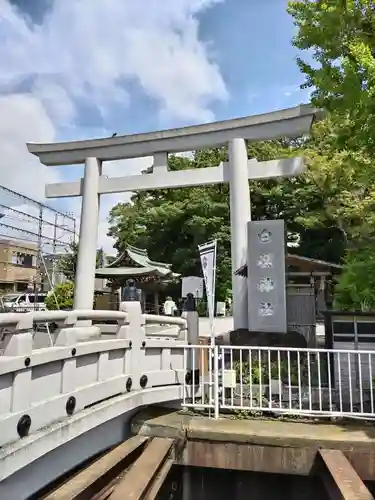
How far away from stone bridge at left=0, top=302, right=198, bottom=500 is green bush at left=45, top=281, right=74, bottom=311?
15.7 meters

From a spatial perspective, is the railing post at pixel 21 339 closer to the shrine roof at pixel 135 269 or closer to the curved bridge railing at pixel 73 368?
the curved bridge railing at pixel 73 368

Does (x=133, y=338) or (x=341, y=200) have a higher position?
(x=341, y=200)

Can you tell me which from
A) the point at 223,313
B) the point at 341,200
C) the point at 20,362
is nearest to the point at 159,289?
the point at 223,313

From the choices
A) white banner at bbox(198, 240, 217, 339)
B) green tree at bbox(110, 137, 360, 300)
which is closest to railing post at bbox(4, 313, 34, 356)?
white banner at bbox(198, 240, 217, 339)

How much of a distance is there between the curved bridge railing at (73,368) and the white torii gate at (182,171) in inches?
155

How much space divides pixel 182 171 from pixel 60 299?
13.2m

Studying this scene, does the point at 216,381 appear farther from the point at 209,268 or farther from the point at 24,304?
the point at 24,304

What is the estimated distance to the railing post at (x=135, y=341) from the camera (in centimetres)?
511

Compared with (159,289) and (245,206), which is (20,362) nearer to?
(245,206)

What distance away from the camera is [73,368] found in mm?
4000

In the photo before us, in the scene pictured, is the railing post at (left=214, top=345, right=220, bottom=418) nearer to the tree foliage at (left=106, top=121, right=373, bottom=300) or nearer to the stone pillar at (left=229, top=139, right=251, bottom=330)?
the stone pillar at (left=229, top=139, right=251, bottom=330)

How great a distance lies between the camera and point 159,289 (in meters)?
24.4

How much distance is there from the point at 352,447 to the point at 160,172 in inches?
316

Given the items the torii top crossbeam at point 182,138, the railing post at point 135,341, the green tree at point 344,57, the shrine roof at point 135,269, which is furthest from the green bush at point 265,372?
the shrine roof at point 135,269
